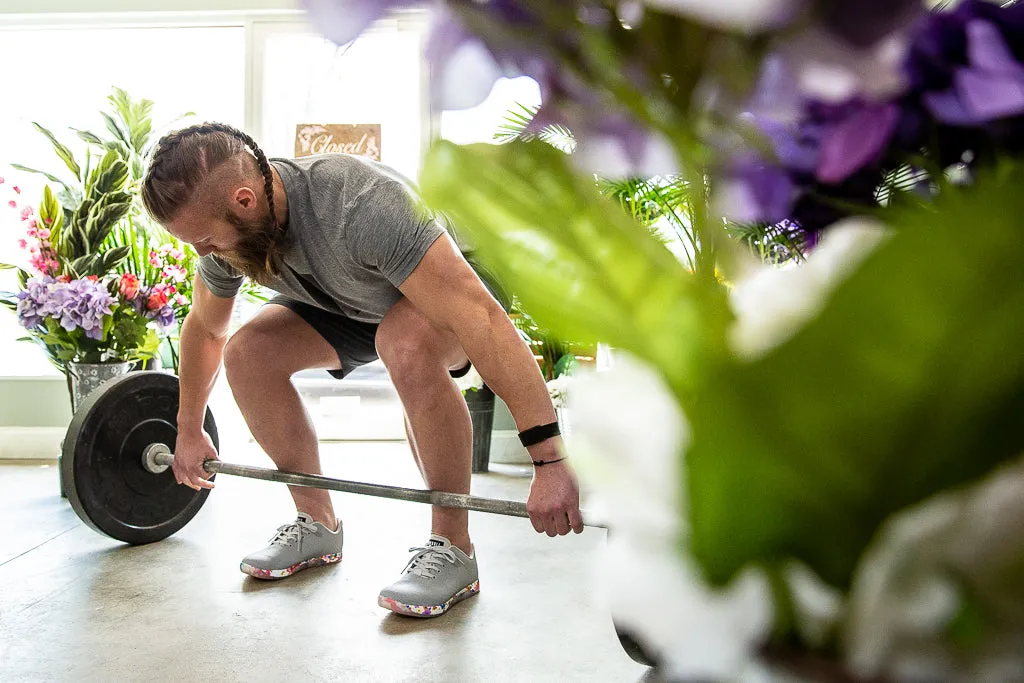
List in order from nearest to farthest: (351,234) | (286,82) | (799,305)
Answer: (799,305)
(351,234)
(286,82)

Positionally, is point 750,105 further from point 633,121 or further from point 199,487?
point 199,487

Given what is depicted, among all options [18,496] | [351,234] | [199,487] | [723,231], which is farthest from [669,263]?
[18,496]

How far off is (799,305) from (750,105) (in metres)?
0.06

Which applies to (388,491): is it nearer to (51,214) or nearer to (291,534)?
(291,534)

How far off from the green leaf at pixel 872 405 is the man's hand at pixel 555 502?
3.97 feet

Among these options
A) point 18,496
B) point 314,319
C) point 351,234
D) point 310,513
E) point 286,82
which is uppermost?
point 286,82

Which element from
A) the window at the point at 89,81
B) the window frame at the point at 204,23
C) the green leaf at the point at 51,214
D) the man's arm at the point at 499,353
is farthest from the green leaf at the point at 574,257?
the window at the point at 89,81

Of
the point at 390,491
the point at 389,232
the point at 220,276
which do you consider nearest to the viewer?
the point at 389,232

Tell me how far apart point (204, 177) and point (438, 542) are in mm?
885

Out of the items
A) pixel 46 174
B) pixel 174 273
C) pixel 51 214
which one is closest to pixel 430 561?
pixel 174 273

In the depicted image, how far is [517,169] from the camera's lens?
194 mm

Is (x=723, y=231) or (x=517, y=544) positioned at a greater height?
(x=723, y=231)

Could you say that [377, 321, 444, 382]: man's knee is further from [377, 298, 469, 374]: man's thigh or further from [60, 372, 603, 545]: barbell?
[60, 372, 603, 545]: barbell

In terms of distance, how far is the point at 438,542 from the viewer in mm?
1882
